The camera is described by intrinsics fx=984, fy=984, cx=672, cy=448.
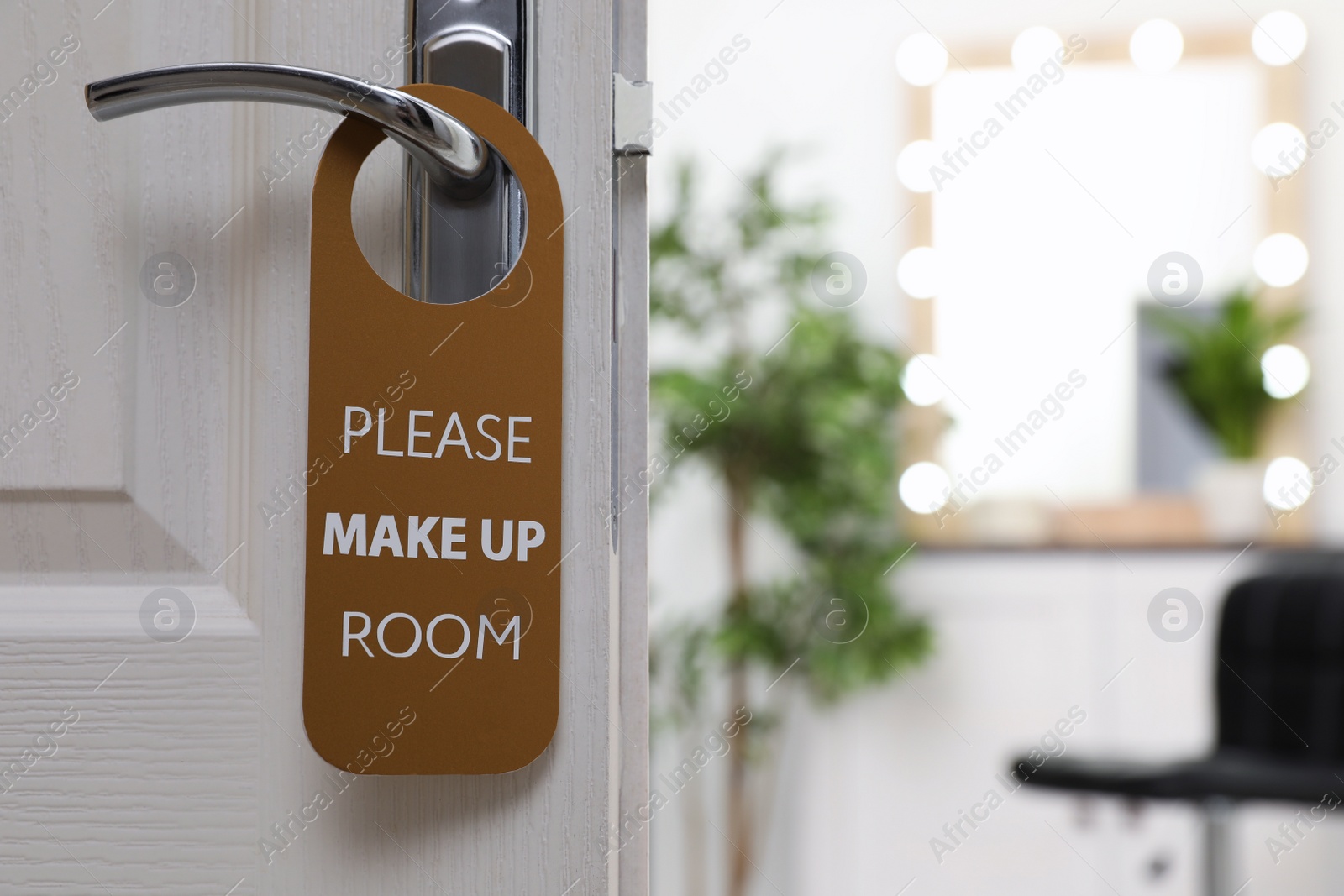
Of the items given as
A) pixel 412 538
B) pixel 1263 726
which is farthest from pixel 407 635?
pixel 1263 726

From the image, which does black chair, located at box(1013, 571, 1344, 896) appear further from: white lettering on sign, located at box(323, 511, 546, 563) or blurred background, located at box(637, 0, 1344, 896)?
white lettering on sign, located at box(323, 511, 546, 563)

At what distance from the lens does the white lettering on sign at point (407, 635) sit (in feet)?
1.12

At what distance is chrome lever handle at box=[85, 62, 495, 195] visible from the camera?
32 centimetres

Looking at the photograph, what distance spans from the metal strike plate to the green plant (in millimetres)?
2151

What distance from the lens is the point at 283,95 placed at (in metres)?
0.33

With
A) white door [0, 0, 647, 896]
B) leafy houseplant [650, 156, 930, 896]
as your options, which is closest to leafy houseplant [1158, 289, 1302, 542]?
leafy houseplant [650, 156, 930, 896]

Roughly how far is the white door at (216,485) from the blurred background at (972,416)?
63.9 inches

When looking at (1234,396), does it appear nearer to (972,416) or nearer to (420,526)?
(972,416)

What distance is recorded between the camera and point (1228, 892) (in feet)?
5.81

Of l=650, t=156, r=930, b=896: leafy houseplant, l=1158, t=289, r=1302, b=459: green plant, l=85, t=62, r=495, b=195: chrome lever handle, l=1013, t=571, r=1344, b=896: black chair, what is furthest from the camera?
l=1158, t=289, r=1302, b=459: green plant

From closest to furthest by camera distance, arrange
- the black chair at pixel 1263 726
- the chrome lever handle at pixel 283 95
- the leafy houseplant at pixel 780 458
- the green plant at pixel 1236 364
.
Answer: the chrome lever handle at pixel 283 95 → the black chair at pixel 1263 726 → the leafy houseplant at pixel 780 458 → the green plant at pixel 1236 364

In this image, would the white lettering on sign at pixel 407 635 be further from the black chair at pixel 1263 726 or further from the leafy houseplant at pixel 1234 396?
the leafy houseplant at pixel 1234 396

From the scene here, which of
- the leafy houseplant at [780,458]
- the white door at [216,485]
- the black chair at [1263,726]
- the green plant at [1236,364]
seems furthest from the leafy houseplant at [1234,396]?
the white door at [216,485]

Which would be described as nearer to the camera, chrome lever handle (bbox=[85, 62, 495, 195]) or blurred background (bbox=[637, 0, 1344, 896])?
chrome lever handle (bbox=[85, 62, 495, 195])
